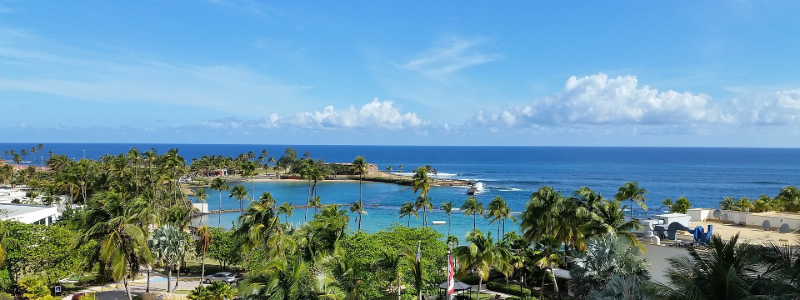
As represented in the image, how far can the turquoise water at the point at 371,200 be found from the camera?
73.7 meters

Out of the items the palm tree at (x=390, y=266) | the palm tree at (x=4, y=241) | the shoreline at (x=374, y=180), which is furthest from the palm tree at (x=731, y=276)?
the shoreline at (x=374, y=180)

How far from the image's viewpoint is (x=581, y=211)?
3102cm

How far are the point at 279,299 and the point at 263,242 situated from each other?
1587 cm

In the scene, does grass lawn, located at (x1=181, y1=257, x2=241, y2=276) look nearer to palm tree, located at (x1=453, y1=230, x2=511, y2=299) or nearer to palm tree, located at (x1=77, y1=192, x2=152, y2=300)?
palm tree, located at (x1=77, y1=192, x2=152, y2=300)

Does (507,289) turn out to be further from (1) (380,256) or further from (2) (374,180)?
(2) (374,180)

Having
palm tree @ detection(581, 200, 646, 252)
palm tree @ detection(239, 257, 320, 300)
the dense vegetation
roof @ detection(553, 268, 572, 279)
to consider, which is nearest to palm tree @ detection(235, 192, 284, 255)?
the dense vegetation

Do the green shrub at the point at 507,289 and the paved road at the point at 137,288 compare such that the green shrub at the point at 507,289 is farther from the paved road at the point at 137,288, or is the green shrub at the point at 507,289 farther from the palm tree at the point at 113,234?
the palm tree at the point at 113,234

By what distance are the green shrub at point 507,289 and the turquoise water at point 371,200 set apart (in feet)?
87.2

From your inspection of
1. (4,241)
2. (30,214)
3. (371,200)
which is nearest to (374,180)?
(371,200)

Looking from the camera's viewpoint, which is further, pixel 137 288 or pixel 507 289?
pixel 137 288

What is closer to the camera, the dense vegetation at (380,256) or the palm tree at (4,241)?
the dense vegetation at (380,256)

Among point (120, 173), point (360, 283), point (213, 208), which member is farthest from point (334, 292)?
point (213, 208)

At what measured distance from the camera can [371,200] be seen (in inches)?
4210

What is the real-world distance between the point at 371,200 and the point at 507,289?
243ft
